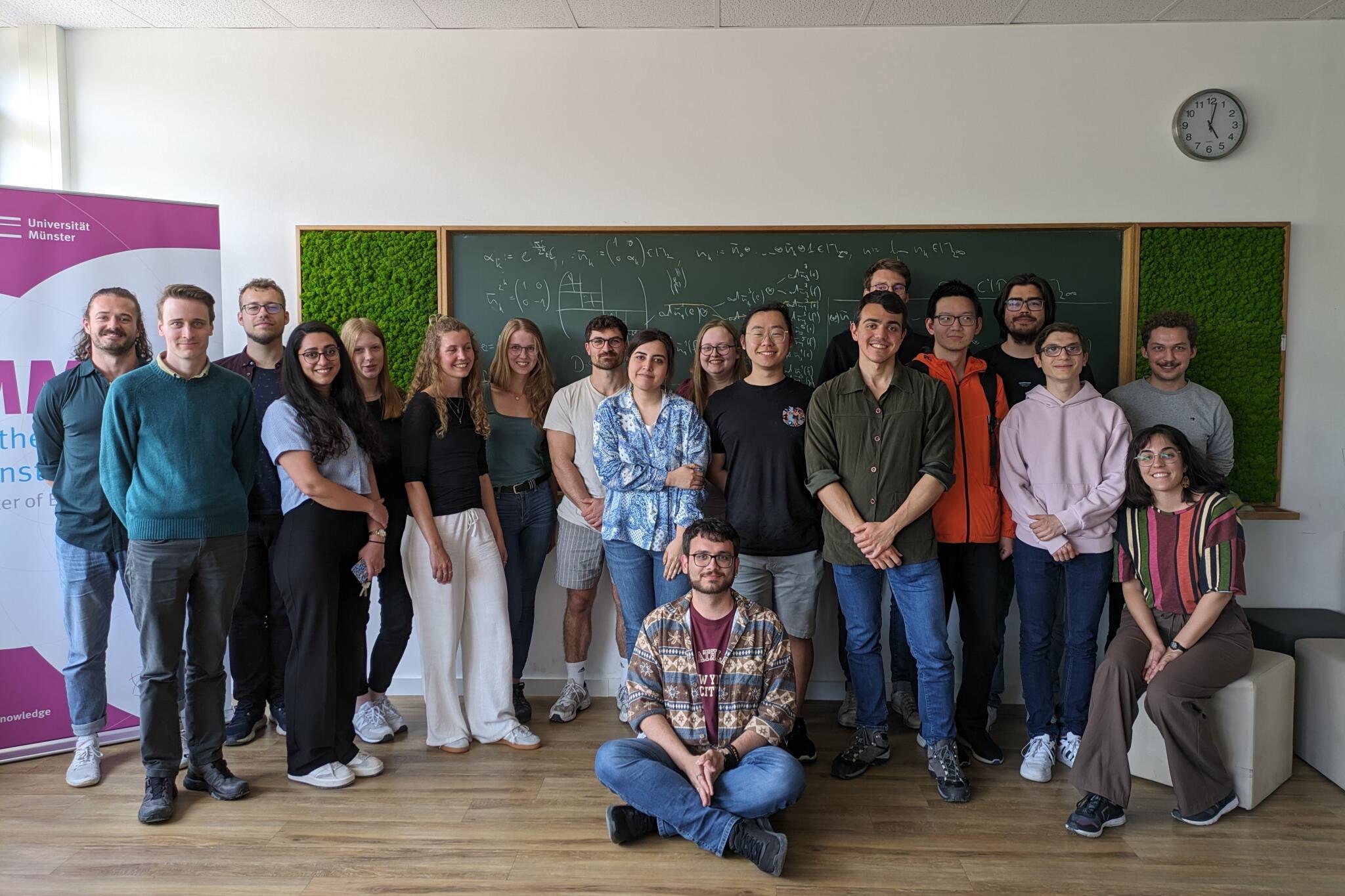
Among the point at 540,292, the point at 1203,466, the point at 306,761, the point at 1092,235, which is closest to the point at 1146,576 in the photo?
the point at 1203,466

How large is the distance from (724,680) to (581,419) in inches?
53.6

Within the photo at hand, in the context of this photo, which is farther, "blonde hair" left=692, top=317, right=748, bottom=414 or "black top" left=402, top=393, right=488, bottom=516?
"blonde hair" left=692, top=317, right=748, bottom=414

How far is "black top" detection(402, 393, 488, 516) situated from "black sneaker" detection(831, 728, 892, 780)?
1.70 metres

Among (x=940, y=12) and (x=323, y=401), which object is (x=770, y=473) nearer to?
(x=323, y=401)

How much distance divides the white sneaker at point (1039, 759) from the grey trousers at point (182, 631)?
2866mm

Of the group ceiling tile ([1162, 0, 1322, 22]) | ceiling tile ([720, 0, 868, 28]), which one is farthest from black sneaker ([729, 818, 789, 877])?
ceiling tile ([1162, 0, 1322, 22])

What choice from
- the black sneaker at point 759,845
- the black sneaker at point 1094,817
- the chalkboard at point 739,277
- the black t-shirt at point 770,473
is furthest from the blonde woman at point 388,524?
the black sneaker at point 1094,817

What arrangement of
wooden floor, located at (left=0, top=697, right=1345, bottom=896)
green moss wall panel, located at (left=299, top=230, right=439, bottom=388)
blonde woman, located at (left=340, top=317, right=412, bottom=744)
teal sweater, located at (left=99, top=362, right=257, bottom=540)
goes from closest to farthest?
wooden floor, located at (left=0, top=697, right=1345, bottom=896) < teal sweater, located at (left=99, top=362, right=257, bottom=540) < blonde woman, located at (left=340, top=317, right=412, bottom=744) < green moss wall panel, located at (left=299, top=230, right=439, bottom=388)

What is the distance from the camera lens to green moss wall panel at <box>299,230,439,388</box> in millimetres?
3977

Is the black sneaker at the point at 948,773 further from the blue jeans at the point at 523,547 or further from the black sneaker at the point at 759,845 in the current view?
the blue jeans at the point at 523,547

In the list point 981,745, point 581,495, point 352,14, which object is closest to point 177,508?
point 581,495

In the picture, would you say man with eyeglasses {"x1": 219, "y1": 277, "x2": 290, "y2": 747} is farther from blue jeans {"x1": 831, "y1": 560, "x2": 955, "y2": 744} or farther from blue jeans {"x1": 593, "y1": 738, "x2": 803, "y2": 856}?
blue jeans {"x1": 831, "y1": 560, "x2": 955, "y2": 744}

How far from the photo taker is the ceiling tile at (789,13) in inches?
145

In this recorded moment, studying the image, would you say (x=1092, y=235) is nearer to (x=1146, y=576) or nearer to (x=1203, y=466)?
(x=1203, y=466)
